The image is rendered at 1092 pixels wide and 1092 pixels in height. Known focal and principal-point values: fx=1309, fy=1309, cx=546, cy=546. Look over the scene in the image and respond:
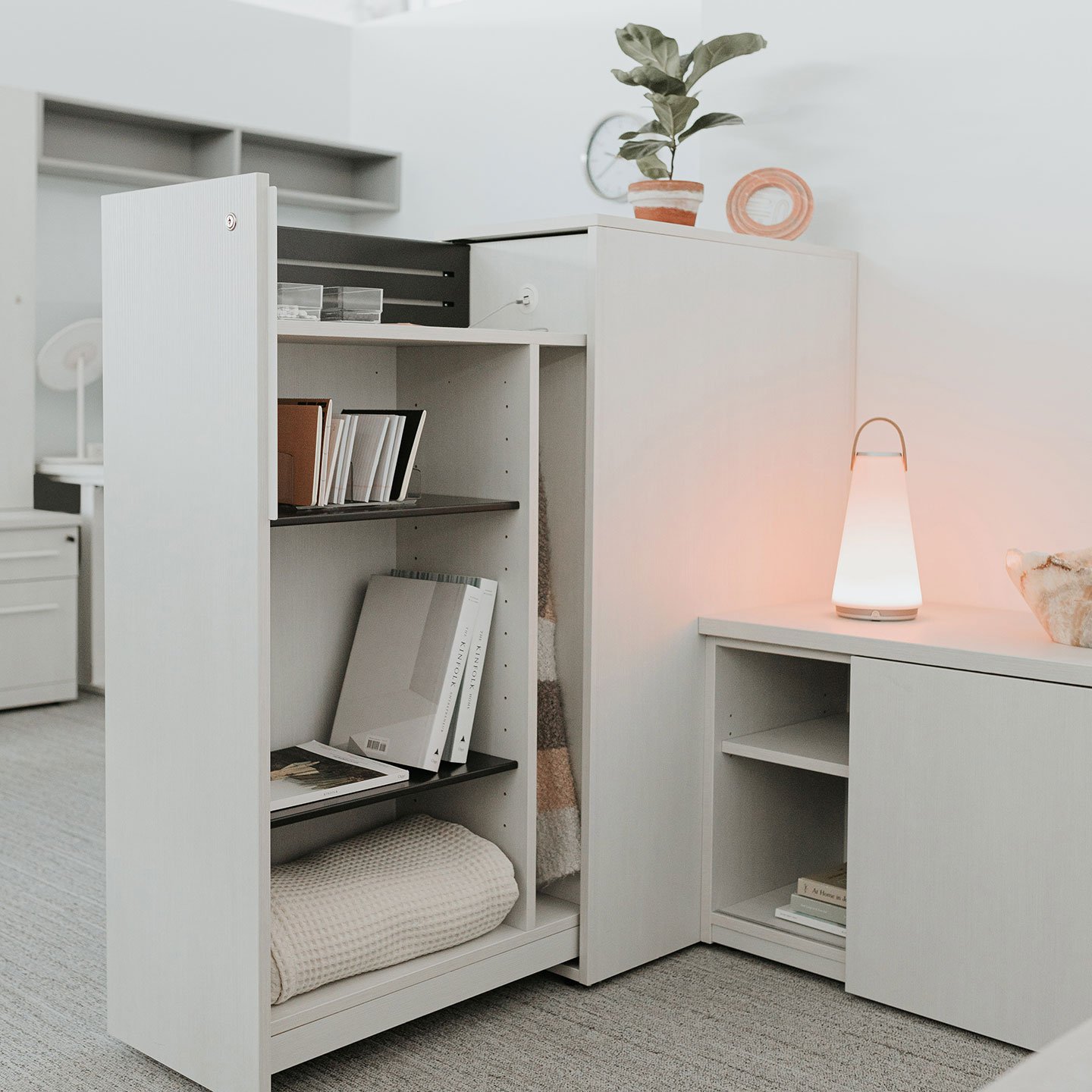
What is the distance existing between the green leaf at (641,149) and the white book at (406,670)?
1162 mm

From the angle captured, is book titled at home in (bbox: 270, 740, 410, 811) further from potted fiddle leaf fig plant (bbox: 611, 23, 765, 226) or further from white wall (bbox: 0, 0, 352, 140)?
white wall (bbox: 0, 0, 352, 140)

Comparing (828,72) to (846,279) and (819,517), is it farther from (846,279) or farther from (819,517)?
(819,517)

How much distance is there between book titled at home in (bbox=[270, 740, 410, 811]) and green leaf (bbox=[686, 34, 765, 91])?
165 cm

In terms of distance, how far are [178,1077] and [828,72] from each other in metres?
2.38

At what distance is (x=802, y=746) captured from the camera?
2.57 m

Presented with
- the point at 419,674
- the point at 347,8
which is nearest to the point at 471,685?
the point at 419,674

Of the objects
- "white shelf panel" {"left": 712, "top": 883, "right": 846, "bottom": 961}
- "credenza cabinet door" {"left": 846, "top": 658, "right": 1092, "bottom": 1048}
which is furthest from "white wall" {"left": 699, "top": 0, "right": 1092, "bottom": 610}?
"white shelf panel" {"left": 712, "top": 883, "right": 846, "bottom": 961}

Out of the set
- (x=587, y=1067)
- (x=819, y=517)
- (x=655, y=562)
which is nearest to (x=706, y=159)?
(x=819, y=517)

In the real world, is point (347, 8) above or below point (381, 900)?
above

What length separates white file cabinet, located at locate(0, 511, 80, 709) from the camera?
177 inches

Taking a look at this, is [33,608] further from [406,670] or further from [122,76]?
[406,670]

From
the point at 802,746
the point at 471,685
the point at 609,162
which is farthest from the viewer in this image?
the point at 609,162

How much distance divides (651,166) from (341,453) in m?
1.21

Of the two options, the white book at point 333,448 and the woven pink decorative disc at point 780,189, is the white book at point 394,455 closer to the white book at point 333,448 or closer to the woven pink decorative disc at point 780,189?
the white book at point 333,448
